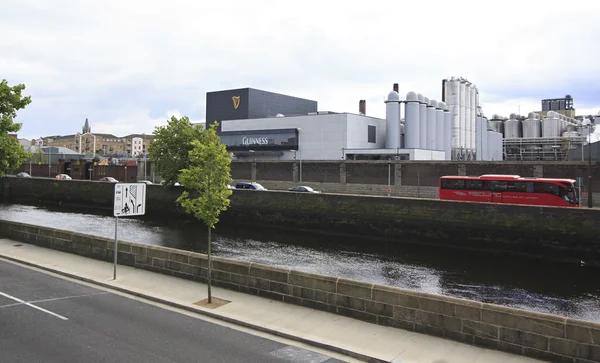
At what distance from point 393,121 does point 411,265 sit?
5296 centimetres

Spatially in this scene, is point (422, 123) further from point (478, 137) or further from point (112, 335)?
point (112, 335)

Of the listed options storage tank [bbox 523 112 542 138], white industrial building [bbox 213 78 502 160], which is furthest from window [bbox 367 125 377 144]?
storage tank [bbox 523 112 542 138]

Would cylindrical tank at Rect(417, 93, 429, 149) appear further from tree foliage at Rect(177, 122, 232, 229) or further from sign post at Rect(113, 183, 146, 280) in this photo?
tree foliage at Rect(177, 122, 232, 229)

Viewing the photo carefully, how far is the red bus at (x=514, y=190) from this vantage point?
36.6 m

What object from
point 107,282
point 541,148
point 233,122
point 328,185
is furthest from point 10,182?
point 541,148

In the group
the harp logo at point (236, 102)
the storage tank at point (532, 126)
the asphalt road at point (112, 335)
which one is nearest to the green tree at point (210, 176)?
the asphalt road at point (112, 335)

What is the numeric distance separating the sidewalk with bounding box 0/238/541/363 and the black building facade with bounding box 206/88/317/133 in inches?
3075

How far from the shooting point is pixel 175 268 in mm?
14727

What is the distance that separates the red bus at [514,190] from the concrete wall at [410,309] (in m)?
31.5

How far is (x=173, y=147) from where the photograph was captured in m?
48.8

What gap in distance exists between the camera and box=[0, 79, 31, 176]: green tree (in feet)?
88.3

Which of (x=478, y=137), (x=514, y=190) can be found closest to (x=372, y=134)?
(x=478, y=137)

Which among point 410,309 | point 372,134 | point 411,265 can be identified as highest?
point 372,134

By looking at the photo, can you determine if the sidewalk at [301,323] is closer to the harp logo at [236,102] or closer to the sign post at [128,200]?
the sign post at [128,200]
